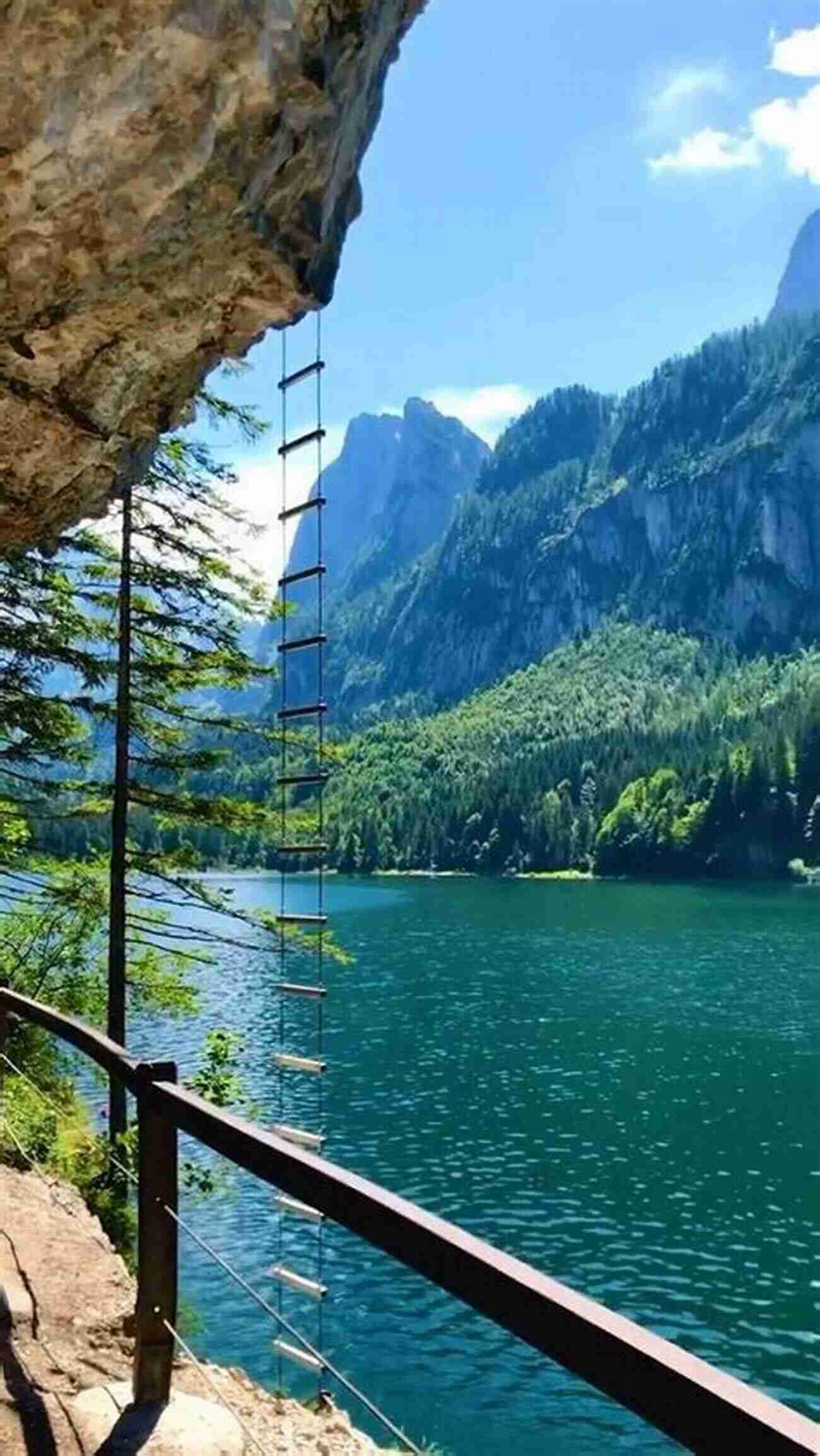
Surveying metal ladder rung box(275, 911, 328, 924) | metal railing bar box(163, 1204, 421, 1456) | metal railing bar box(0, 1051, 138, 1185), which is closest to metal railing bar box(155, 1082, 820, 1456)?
metal railing bar box(163, 1204, 421, 1456)

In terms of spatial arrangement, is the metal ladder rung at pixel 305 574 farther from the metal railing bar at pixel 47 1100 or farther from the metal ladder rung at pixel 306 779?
the metal railing bar at pixel 47 1100

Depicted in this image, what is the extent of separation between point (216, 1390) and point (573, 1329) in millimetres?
3856

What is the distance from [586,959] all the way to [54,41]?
65.5 metres

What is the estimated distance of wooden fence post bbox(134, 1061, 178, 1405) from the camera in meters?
4.88

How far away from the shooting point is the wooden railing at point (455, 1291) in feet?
7.18

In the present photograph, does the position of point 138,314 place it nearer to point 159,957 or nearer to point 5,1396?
point 5,1396

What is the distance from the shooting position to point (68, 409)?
6.89 metres

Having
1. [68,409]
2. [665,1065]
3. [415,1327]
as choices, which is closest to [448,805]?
[665,1065]

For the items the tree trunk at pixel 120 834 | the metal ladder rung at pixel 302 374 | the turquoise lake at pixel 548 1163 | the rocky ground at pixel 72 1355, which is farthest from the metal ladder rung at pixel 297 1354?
the turquoise lake at pixel 548 1163

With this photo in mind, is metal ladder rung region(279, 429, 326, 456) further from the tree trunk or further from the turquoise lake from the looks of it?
the turquoise lake

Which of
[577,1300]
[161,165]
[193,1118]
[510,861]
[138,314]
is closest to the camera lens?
[577,1300]

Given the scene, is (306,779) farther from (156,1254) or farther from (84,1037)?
(156,1254)

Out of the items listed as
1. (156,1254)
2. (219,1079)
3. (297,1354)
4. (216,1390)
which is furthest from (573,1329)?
(219,1079)

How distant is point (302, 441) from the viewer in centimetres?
1288
